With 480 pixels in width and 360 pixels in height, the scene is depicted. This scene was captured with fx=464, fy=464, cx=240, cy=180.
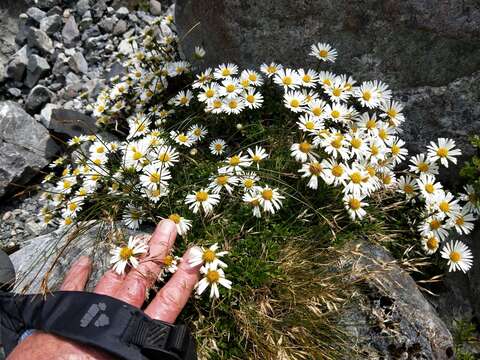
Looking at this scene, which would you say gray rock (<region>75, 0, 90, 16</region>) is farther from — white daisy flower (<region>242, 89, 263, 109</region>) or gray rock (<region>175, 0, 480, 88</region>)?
white daisy flower (<region>242, 89, 263, 109</region>)

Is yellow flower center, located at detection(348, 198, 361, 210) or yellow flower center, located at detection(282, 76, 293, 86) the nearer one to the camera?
yellow flower center, located at detection(348, 198, 361, 210)

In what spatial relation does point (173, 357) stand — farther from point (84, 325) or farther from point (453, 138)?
point (453, 138)

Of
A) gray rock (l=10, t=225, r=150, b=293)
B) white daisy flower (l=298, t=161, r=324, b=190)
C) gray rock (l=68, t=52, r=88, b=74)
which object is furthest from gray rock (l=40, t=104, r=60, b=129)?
white daisy flower (l=298, t=161, r=324, b=190)

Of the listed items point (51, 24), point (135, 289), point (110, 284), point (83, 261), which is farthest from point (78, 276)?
point (51, 24)

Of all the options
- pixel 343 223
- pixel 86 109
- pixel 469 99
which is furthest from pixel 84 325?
pixel 86 109

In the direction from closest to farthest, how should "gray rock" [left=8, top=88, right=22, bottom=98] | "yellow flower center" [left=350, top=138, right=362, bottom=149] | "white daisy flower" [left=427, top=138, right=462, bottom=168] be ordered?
"yellow flower center" [left=350, top=138, right=362, bottom=149] → "white daisy flower" [left=427, top=138, right=462, bottom=168] → "gray rock" [left=8, top=88, right=22, bottom=98]

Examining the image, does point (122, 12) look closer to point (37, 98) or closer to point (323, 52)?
point (37, 98)
